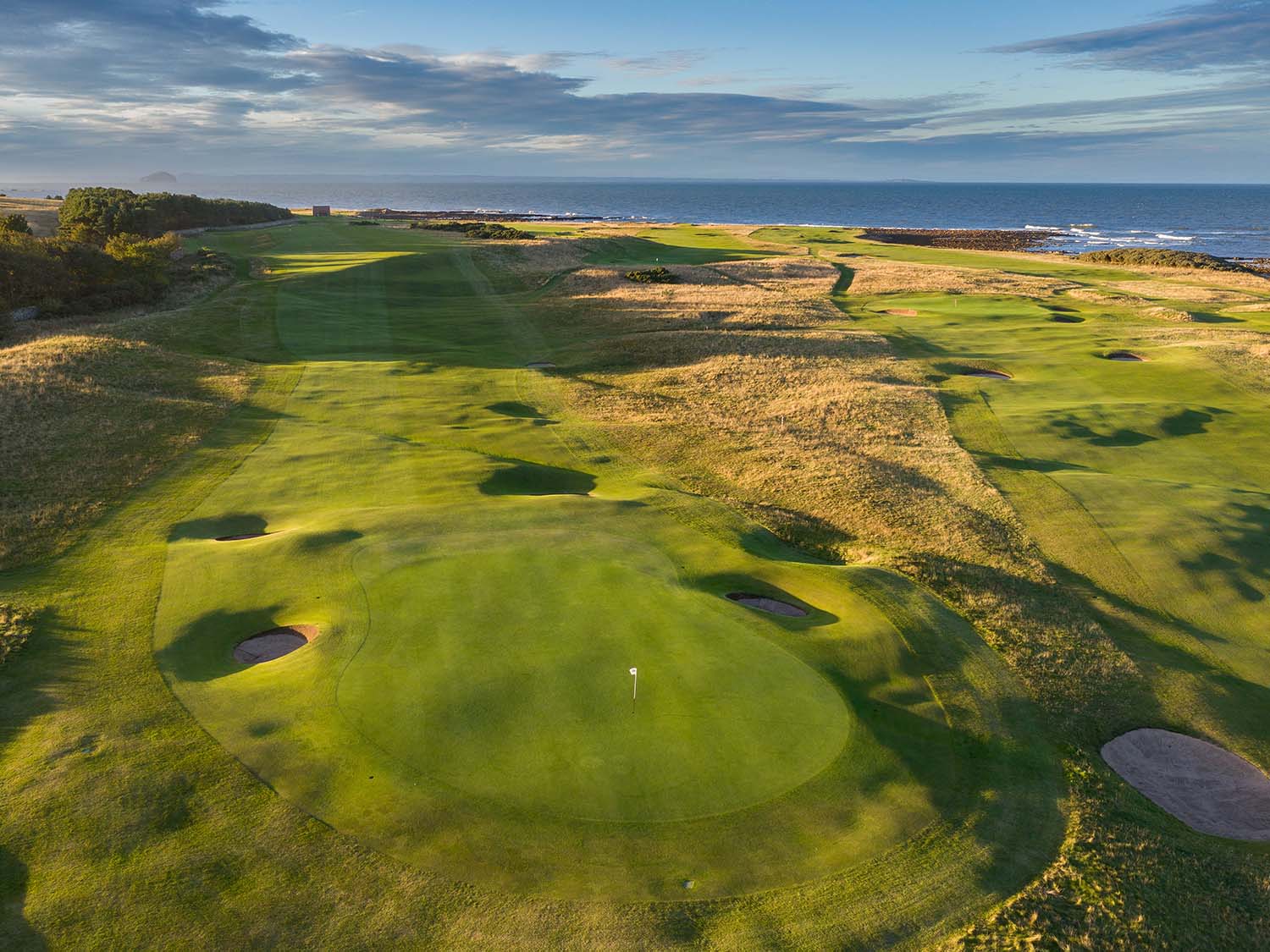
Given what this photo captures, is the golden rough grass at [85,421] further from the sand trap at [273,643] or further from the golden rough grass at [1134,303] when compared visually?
the golden rough grass at [1134,303]

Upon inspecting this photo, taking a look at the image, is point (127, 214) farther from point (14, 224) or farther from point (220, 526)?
point (220, 526)

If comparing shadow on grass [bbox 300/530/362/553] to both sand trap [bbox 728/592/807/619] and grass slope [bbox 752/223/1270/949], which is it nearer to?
sand trap [bbox 728/592/807/619]

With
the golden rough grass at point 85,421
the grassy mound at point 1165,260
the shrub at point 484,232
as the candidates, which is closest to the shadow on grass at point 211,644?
the golden rough grass at point 85,421

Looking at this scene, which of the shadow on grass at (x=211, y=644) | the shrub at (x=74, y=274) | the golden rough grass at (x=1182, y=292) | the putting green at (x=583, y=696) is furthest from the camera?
the golden rough grass at (x=1182, y=292)

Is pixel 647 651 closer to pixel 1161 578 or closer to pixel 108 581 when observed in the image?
pixel 108 581

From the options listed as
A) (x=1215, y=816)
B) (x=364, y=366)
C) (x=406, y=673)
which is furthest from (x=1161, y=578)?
(x=364, y=366)

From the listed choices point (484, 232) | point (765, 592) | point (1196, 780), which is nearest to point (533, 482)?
point (765, 592)
